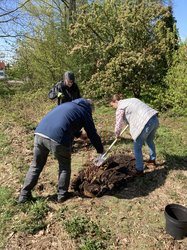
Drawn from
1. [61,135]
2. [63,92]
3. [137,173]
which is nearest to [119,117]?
[137,173]

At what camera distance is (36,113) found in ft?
40.4

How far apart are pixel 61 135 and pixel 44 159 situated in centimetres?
57

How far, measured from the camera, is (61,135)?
4.93 meters

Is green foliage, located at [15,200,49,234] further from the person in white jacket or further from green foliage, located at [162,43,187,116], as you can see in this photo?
green foliage, located at [162,43,187,116]

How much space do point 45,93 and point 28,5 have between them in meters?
7.71

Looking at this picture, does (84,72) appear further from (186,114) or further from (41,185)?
(41,185)

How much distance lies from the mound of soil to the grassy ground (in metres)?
0.16

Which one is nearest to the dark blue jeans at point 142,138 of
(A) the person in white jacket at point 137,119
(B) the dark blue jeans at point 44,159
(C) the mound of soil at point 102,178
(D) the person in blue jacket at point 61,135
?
(A) the person in white jacket at point 137,119

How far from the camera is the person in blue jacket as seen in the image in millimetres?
4949

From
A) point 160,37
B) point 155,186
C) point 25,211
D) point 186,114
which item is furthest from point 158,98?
point 25,211

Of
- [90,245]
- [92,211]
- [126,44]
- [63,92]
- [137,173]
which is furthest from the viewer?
[126,44]

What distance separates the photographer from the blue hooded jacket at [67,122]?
16.2 ft

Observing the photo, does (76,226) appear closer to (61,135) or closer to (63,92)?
(61,135)

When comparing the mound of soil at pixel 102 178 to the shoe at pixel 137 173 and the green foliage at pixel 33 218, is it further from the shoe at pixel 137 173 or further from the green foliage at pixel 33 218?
the green foliage at pixel 33 218
